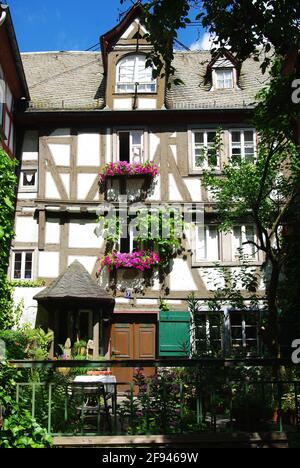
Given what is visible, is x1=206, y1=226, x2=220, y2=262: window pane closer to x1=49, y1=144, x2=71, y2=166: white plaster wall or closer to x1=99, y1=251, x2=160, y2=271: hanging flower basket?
x1=99, y1=251, x2=160, y2=271: hanging flower basket

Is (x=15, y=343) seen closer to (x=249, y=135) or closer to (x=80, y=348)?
(x=80, y=348)

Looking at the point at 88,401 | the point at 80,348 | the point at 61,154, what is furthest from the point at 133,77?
the point at 88,401

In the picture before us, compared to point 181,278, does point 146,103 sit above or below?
above

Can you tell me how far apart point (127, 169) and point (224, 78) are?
4.86m

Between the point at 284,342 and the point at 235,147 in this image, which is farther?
the point at 235,147

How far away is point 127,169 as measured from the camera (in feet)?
51.0

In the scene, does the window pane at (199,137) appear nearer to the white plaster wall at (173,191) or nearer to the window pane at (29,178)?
the white plaster wall at (173,191)

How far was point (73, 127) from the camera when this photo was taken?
16172 millimetres

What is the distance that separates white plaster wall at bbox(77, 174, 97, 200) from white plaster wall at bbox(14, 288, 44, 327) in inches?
119

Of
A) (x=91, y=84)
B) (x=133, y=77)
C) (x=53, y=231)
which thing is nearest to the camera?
(x=53, y=231)
